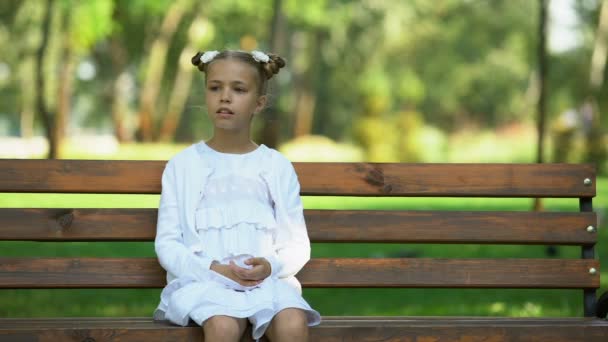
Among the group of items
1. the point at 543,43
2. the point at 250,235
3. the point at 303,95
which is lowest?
the point at 250,235

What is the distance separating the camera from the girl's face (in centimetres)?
388

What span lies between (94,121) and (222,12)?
2947cm

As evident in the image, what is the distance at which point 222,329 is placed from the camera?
3432mm

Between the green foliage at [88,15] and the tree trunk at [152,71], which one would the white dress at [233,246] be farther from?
the tree trunk at [152,71]

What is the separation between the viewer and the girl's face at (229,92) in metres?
3.88

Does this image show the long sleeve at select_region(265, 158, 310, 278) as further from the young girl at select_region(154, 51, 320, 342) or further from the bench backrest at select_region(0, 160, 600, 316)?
the bench backrest at select_region(0, 160, 600, 316)

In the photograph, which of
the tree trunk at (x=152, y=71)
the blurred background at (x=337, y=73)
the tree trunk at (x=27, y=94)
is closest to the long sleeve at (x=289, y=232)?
the blurred background at (x=337, y=73)

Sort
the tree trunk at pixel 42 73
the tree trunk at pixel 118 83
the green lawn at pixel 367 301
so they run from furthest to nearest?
the tree trunk at pixel 118 83
the tree trunk at pixel 42 73
the green lawn at pixel 367 301

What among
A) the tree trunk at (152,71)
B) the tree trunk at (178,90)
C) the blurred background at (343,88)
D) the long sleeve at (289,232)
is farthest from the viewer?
the tree trunk at (178,90)

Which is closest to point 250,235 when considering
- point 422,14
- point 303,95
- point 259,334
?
point 259,334

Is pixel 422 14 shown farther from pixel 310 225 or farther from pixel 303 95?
pixel 310 225

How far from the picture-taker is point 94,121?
58.2m

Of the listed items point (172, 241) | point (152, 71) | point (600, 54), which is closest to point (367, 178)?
point (172, 241)

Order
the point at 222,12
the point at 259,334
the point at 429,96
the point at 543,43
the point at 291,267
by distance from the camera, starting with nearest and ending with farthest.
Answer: the point at 259,334 < the point at 291,267 < the point at 543,43 < the point at 222,12 < the point at 429,96
